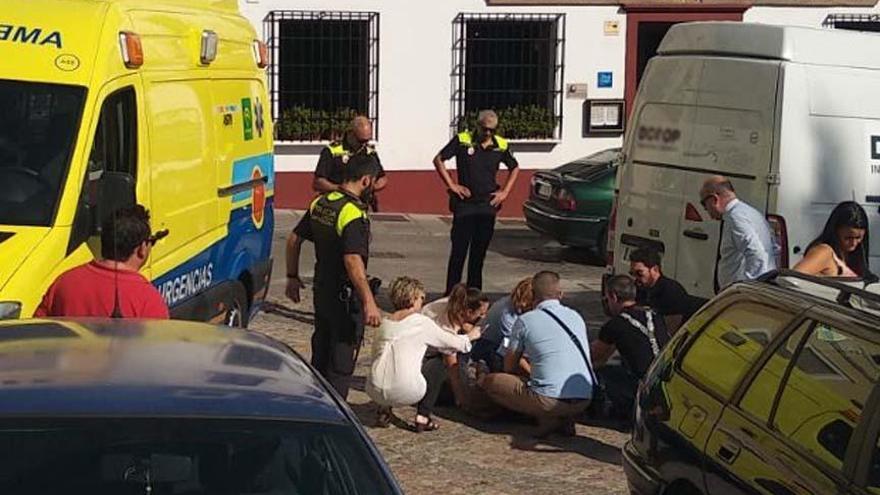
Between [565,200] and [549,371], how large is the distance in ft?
26.3

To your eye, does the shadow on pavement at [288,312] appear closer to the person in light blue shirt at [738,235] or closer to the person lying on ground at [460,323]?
the person lying on ground at [460,323]

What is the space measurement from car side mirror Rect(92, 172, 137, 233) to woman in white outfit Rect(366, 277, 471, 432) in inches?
80.2

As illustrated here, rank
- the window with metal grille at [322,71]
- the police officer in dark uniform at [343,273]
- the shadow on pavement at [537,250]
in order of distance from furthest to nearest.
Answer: the window with metal grille at [322,71] → the shadow on pavement at [537,250] → the police officer in dark uniform at [343,273]

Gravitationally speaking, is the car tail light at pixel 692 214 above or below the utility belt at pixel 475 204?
above

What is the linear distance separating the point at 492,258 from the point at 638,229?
6276 mm

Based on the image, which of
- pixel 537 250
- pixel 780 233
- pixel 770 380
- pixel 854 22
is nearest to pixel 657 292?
pixel 780 233

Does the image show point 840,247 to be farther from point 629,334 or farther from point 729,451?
point 729,451

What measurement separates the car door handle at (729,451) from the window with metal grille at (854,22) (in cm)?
1652

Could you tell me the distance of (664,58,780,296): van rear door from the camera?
33.2 feet

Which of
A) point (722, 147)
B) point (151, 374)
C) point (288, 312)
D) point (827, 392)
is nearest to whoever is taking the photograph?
point (151, 374)

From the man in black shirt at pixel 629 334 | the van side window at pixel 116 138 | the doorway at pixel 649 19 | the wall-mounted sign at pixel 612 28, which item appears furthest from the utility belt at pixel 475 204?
the wall-mounted sign at pixel 612 28

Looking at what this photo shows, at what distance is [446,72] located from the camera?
67.4ft

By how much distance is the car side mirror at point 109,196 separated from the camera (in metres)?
7.40

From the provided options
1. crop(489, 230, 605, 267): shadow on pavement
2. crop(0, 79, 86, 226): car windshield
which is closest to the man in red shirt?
crop(0, 79, 86, 226): car windshield
